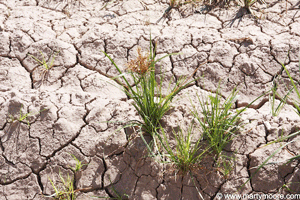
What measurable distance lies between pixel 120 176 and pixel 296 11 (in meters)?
2.54

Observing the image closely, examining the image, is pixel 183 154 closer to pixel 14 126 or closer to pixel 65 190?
Answer: pixel 65 190

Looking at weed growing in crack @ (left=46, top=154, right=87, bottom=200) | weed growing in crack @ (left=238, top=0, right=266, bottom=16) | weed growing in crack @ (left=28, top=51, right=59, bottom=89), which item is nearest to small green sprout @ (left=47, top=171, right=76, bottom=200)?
weed growing in crack @ (left=46, top=154, right=87, bottom=200)

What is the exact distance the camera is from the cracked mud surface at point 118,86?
79.3 inches

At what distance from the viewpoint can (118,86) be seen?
2498mm

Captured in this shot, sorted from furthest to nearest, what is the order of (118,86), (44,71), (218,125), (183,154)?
(44,71) → (118,86) → (218,125) → (183,154)

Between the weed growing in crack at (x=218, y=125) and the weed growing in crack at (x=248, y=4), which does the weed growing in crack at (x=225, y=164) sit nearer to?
the weed growing in crack at (x=218, y=125)

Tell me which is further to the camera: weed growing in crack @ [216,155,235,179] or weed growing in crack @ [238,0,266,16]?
weed growing in crack @ [238,0,266,16]

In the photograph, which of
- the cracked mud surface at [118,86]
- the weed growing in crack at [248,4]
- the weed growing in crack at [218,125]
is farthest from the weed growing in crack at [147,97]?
the weed growing in crack at [248,4]

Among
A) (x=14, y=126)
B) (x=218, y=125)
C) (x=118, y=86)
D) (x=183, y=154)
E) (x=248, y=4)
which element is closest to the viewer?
(x=183, y=154)

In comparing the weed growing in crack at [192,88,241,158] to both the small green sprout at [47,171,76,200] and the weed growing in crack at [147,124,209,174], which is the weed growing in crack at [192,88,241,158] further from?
the small green sprout at [47,171,76,200]

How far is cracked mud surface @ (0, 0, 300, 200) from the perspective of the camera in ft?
6.61

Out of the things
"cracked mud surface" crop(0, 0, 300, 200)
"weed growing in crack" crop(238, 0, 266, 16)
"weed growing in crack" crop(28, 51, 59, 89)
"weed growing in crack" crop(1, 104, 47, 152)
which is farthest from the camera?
"weed growing in crack" crop(238, 0, 266, 16)

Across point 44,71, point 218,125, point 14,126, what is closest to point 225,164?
point 218,125

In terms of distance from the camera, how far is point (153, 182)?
2.00m
